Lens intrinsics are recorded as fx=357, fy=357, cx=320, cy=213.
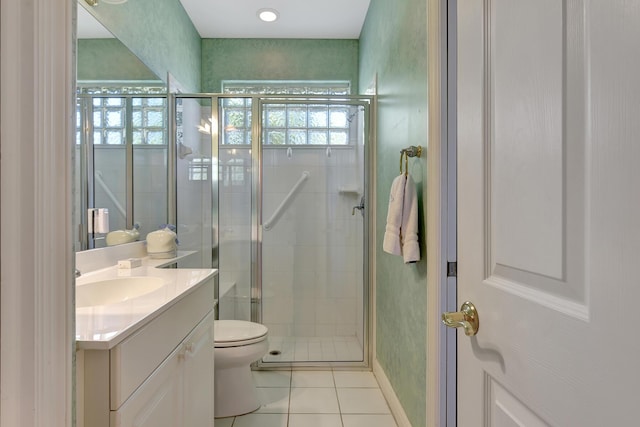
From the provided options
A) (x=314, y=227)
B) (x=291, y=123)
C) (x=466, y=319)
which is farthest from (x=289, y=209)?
(x=466, y=319)

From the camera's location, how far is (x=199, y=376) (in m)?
1.31

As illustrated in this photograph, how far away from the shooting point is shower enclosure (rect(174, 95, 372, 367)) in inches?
104

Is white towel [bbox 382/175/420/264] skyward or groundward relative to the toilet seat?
skyward

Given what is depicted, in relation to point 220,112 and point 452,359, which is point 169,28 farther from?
point 452,359

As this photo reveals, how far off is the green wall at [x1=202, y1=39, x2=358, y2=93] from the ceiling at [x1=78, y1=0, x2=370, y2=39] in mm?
69

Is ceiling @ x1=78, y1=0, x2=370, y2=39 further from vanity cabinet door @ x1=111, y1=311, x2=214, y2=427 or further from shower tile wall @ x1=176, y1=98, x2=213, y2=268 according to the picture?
vanity cabinet door @ x1=111, y1=311, x2=214, y2=427

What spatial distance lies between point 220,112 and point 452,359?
7.32 ft

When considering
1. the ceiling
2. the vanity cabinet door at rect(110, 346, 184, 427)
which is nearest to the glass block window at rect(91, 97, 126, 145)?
the vanity cabinet door at rect(110, 346, 184, 427)

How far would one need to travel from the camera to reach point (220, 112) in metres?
2.66

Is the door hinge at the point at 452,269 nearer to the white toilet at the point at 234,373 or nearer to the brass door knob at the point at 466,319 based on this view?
the brass door knob at the point at 466,319

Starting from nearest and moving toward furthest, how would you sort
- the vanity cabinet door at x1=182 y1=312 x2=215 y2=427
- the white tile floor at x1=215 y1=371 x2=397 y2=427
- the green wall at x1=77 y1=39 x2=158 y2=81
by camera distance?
the vanity cabinet door at x1=182 y1=312 x2=215 y2=427, the green wall at x1=77 y1=39 x2=158 y2=81, the white tile floor at x1=215 y1=371 x2=397 y2=427

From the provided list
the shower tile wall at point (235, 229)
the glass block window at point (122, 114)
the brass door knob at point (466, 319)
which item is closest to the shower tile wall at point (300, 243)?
the shower tile wall at point (235, 229)

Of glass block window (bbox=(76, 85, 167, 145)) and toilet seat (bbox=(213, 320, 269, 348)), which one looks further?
toilet seat (bbox=(213, 320, 269, 348))

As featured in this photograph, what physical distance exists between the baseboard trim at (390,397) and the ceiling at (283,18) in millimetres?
2605
